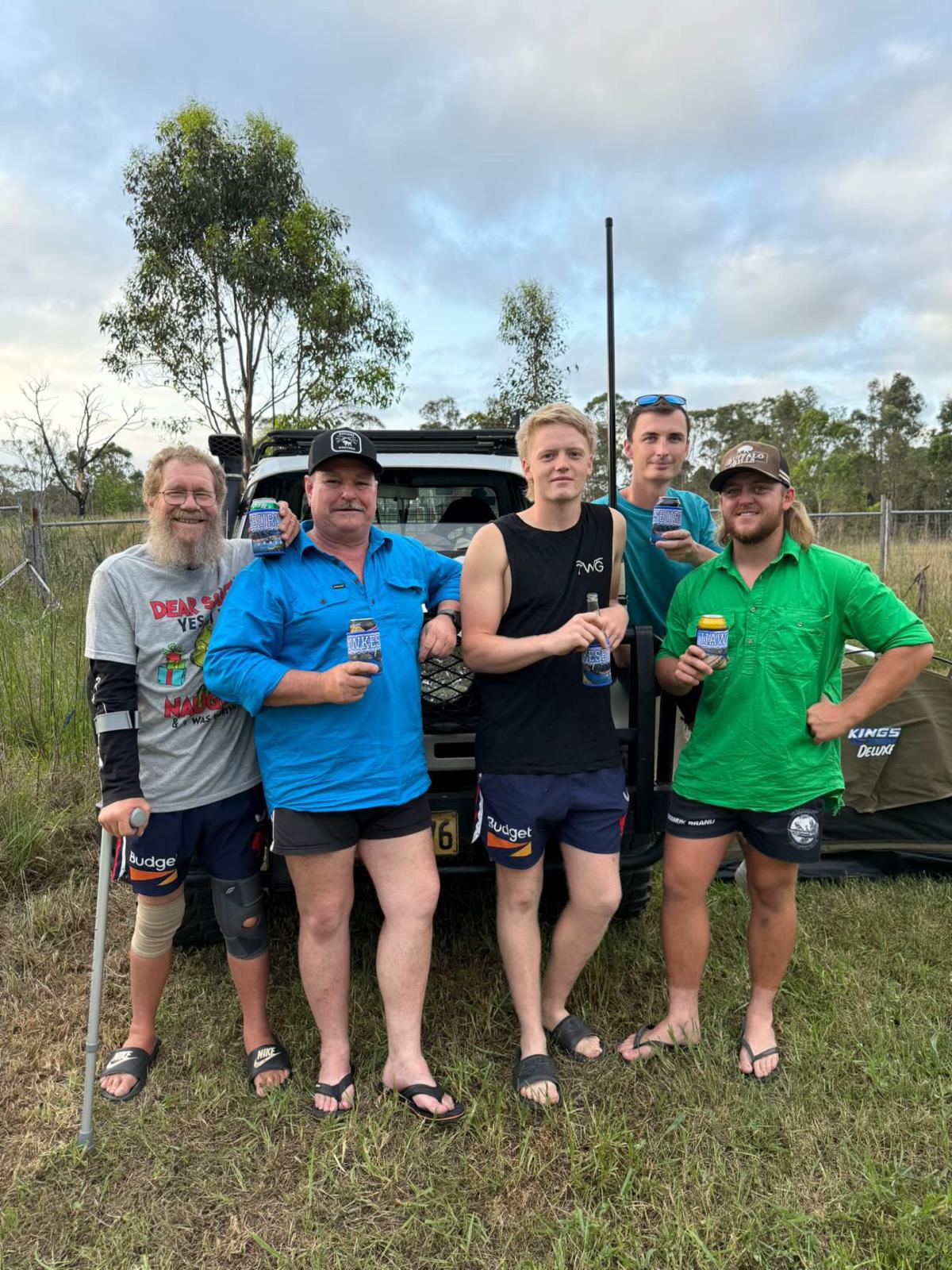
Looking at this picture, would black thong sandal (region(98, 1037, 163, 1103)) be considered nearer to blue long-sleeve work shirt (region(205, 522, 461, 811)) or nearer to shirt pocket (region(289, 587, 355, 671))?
blue long-sleeve work shirt (region(205, 522, 461, 811))

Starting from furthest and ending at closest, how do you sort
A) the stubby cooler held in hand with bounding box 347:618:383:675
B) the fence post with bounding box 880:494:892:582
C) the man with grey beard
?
the fence post with bounding box 880:494:892:582, the man with grey beard, the stubby cooler held in hand with bounding box 347:618:383:675

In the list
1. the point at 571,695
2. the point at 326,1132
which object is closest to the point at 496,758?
the point at 571,695

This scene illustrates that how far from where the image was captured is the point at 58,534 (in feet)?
37.8

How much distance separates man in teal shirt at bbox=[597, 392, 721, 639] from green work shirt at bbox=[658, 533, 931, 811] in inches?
13.2

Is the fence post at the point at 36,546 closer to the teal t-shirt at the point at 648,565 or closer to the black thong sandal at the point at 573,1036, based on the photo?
the teal t-shirt at the point at 648,565

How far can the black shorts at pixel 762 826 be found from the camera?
264 centimetres

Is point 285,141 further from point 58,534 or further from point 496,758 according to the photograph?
point 496,758

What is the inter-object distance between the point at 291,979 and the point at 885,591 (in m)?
2.67

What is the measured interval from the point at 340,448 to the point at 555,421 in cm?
69

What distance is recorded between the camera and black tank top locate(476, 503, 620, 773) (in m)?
2.61

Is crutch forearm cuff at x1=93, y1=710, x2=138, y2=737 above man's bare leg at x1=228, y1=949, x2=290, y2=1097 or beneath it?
above

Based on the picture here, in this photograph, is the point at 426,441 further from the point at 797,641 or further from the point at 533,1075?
the point at 533,1075

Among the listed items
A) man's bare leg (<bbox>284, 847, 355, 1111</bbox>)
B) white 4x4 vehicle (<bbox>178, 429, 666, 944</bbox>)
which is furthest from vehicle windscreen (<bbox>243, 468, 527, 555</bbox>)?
man's bare leg (<bbox>284, 847, 355, 1111</bbox>)

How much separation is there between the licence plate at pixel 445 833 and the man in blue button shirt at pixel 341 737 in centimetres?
15
